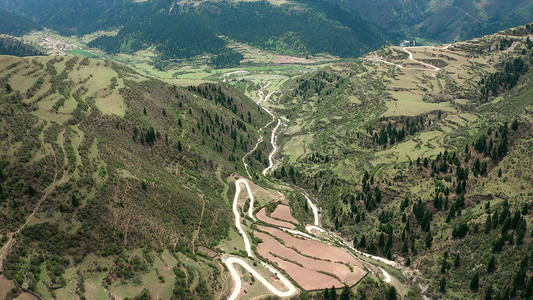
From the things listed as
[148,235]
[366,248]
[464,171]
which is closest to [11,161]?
[148,235]

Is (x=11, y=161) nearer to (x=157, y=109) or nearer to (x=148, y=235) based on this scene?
(x=148, y=235)

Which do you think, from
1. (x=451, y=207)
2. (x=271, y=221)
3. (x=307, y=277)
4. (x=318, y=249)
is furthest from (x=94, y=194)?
(x=451, y=207)

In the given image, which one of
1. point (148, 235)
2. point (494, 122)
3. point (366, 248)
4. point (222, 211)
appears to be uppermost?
point (494, 122)

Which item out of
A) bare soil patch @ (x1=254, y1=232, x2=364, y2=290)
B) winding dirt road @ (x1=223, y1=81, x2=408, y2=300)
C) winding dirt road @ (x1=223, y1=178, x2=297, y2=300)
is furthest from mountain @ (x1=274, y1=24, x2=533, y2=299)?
winding dirt road @ (x1=223, y1=178, x2=297, y2=300)

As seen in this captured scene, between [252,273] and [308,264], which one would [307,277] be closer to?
[308,264]

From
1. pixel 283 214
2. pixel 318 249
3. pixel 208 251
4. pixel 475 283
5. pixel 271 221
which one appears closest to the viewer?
pixel 475 283

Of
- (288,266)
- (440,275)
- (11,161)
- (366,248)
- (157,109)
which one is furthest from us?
(157,109)

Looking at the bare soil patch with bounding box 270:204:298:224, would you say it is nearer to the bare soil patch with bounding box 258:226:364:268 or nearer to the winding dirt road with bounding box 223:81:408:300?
the winding dirt road with bounding box 223:81:408:300

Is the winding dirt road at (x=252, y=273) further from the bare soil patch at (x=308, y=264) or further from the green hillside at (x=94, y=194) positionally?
the bare soil patch at (x=308, y=264)
